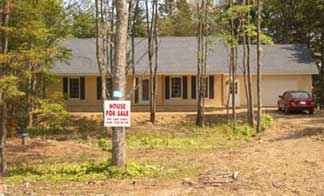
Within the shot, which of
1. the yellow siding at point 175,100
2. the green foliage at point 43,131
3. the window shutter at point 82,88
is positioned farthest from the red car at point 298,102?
the window shutter at point 82,88

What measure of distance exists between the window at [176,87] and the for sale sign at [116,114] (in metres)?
24.6

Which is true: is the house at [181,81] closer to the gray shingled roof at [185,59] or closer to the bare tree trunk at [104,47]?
the gray shingled roof at [185,59]

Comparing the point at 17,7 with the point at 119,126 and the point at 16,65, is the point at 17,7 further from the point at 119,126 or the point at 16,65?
the point at 119,126

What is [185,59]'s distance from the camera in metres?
37.4

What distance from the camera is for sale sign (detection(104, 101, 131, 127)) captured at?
11.6 meters

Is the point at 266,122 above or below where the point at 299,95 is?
below

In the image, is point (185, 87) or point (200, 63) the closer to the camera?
point (200, 63)

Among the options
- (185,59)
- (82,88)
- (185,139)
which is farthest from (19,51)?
(185,59)

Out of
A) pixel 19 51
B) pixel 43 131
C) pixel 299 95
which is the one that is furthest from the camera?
Answer: pixel 299 95

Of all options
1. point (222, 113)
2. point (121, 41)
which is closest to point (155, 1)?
point (222, 113)

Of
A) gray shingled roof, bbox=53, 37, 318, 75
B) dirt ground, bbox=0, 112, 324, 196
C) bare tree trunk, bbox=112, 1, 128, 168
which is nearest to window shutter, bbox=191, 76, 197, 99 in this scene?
gray shingled roof, bbox=53, 37, 318, 75

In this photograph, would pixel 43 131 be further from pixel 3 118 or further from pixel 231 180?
pixel 231 180

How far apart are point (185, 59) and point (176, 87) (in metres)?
2.42

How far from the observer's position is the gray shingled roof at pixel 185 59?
119 ft
